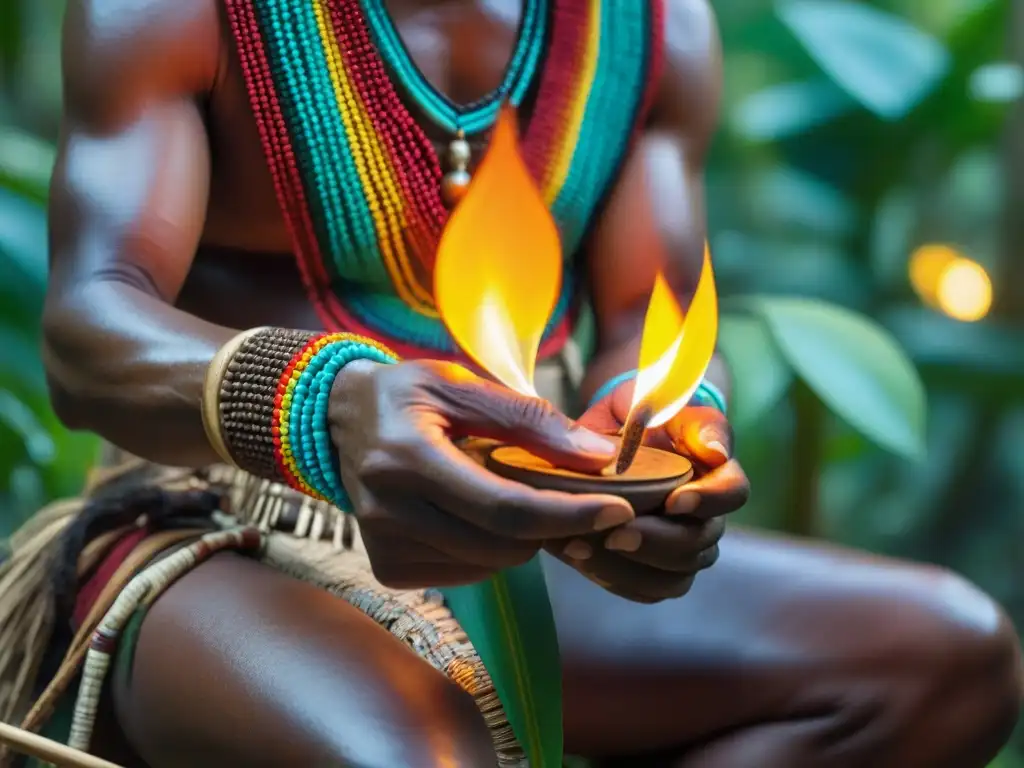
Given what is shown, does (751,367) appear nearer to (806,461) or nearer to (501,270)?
(806,461)

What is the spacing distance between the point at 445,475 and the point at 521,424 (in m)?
0.04

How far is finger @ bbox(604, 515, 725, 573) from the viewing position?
0.53 meters

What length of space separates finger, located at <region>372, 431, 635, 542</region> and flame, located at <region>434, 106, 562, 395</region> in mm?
64

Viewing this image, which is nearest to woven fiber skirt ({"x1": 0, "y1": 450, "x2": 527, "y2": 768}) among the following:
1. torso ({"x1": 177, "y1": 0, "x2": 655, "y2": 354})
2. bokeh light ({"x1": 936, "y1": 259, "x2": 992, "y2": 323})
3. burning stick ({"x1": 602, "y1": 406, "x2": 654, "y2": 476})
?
torso ({"x1": 177, "y1": 0, "x2": 655, "y2": 354})

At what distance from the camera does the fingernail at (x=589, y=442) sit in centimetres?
52

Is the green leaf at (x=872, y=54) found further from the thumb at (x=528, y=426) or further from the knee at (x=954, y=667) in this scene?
the thumb at (x=528, y=426)

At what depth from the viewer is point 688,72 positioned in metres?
0.94

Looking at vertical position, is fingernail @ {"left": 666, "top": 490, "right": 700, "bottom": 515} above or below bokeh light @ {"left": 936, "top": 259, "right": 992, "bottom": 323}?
above

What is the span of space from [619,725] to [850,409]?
0.60 metres

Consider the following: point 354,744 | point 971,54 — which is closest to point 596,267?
point 354,744

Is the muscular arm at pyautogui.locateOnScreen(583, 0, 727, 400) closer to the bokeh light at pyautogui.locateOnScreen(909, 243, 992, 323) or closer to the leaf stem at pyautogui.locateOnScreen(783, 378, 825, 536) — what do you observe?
the leaf stem at pyautogui.locateOnScreen(783, 378, 825, 536)

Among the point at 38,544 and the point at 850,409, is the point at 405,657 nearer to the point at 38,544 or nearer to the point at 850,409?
the point at 38,544

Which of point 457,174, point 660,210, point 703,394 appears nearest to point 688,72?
point 660,210

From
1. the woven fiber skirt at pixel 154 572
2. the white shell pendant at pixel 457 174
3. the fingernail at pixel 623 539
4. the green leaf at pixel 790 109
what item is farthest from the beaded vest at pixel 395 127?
the green leaf at pixel 790 109
